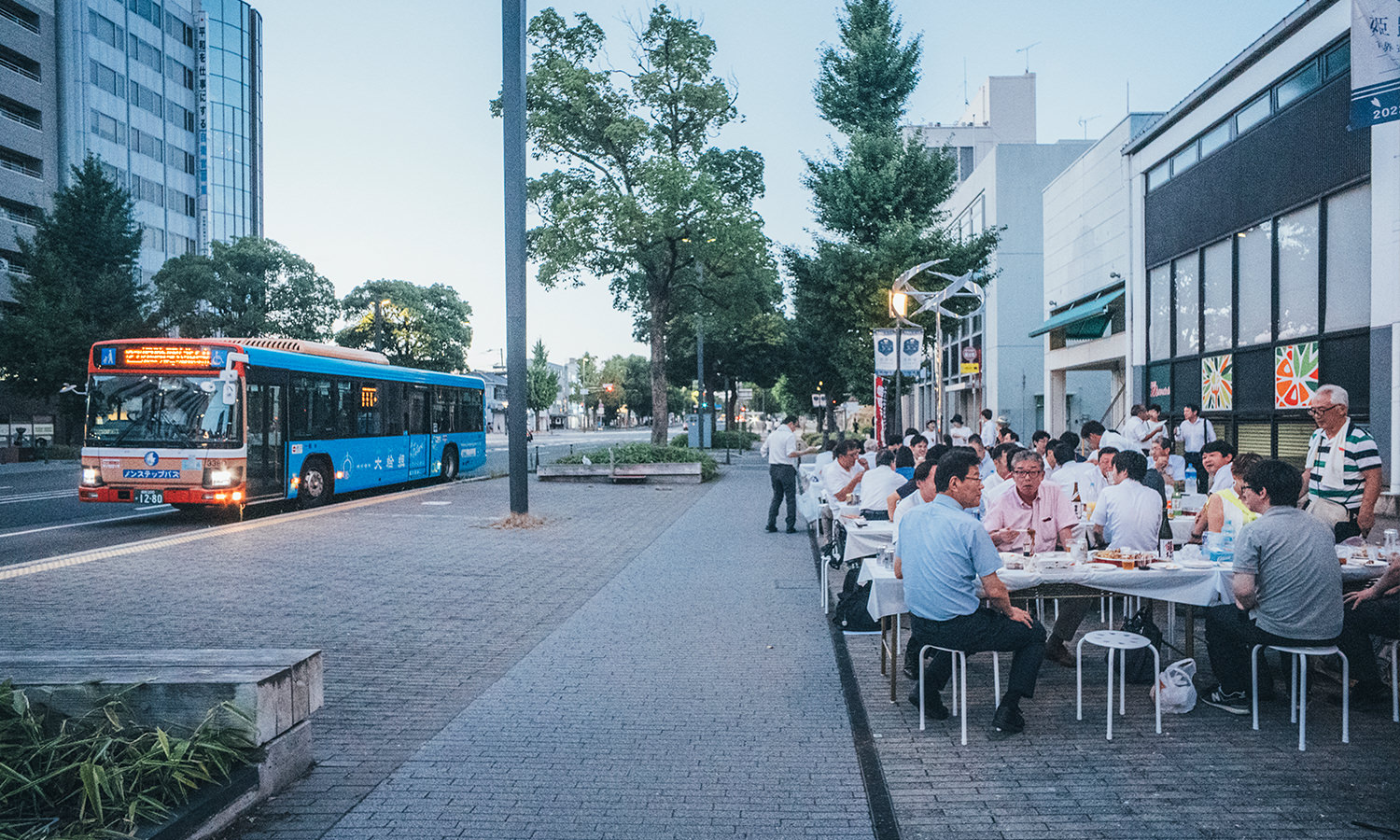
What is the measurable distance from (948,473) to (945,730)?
150 centimetres

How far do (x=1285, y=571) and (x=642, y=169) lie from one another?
71.2ft

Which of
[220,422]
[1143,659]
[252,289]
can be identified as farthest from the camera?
[252,289]

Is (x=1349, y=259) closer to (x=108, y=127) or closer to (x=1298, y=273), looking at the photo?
(x=1298, y=273)

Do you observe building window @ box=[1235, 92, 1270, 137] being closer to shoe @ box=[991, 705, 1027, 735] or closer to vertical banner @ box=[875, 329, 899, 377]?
vertical banner @ box=[875, 329, 899, 377]

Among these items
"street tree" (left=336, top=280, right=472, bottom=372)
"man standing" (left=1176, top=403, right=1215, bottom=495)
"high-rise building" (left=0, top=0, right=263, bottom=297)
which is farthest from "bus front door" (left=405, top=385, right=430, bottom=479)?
"street tree" (left=336, top=280, right=472, bottom=372)

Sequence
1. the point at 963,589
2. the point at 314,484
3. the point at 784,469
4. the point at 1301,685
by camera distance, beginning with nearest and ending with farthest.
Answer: the point at 1301,685 < the point at 963,589 < the point at 784,469 < the point at 314,484

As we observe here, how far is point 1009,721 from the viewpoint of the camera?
5145 millimetres

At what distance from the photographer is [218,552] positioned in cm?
1154

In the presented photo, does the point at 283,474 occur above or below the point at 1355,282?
below

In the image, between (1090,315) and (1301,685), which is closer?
(1301,685)

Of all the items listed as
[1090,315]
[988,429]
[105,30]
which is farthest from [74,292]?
[1090,315]

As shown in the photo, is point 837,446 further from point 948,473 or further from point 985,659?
point 948,473

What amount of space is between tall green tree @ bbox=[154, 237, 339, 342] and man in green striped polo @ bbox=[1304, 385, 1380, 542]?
44583 millimetres

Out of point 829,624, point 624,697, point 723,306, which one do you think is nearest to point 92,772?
point 624,697
